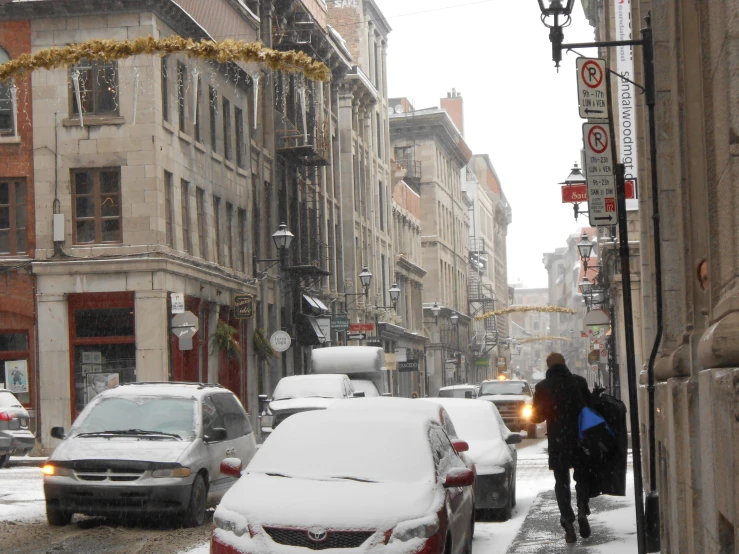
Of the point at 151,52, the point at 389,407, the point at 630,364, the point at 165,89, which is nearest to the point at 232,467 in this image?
the point at 389,407

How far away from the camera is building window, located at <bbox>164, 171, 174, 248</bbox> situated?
3522 cm

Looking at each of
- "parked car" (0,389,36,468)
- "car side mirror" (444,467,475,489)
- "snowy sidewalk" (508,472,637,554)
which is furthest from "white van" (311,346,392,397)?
"car side mirror" (444,467,475,489)

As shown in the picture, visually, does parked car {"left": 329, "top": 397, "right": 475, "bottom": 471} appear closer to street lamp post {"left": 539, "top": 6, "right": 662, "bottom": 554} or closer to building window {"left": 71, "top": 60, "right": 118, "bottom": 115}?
street lamp post {"left": 539, "top": 6, "right": 662, "bottom": 554}

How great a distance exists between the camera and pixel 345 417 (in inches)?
432

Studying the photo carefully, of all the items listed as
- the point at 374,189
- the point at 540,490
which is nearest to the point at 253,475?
the point at 540,490

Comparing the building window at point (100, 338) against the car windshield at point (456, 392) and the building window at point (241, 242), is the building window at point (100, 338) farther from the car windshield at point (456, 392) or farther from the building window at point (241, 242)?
the car windshield at point (456, 392)

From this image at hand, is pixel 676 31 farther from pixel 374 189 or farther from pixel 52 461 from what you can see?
pixel 374 189

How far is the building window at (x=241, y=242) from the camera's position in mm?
43031

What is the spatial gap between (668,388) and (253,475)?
315cm

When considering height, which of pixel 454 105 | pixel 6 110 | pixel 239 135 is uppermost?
pixel 454 105

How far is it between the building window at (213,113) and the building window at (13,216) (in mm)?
A: 7534

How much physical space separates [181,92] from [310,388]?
12.2 meters

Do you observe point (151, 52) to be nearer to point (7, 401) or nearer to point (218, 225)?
point (7, 401)

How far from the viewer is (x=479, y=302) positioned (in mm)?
116562
